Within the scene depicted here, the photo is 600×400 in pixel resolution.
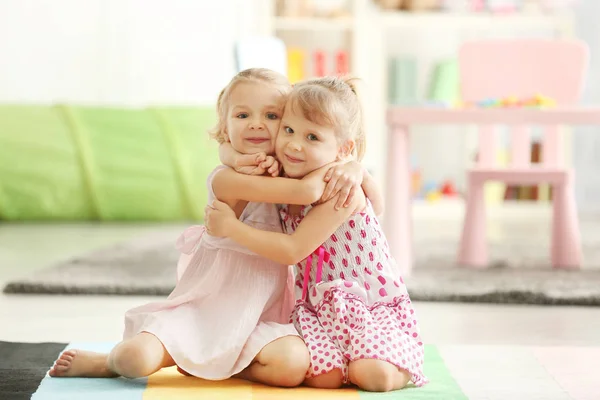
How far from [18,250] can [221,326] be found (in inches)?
79.7

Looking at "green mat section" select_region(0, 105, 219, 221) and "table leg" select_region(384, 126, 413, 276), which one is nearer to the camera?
"table leg" select_region(384, 126, 413, 276)

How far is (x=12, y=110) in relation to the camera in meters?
4.59

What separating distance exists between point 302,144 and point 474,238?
5.40ft

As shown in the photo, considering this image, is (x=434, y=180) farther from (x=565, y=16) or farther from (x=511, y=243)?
(x=511, y=243)

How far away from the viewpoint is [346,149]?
1632 mm

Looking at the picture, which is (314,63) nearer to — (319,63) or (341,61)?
(319,63)

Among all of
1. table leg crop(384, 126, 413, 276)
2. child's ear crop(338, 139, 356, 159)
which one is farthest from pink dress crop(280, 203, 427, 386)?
table leg crop(384, 126, 413, 276)

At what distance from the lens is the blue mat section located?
1.45 metres

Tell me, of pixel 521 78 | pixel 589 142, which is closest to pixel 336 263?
pixel 521 78

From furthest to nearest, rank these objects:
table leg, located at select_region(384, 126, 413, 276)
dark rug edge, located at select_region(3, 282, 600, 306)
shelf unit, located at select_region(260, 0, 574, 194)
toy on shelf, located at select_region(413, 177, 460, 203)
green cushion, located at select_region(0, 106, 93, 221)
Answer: toy on shelf, located at select_region(413, 177, 460, 203) < shelf unit, located at select_region(260, 0, 574, 194) < green cushion, located at select_region(0, 106, 93, 221) < table leg, located at select_region(384, 126, 413, 276) < dark rug edge, located at select_region(3, 282, 600, 306)

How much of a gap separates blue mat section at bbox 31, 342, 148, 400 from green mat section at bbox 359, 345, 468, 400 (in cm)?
36

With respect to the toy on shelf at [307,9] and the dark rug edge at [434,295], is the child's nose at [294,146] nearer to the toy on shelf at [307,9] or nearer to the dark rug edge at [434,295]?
the dark rug edge at [434,295]

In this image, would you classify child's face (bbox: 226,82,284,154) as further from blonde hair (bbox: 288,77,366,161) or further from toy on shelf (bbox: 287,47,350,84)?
toy on shelf (bbox: 287,47,350,84)

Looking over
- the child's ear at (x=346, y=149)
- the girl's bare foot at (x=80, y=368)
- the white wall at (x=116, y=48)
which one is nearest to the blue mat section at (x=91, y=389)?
the girl's bare foot at (x=80, y=368)
